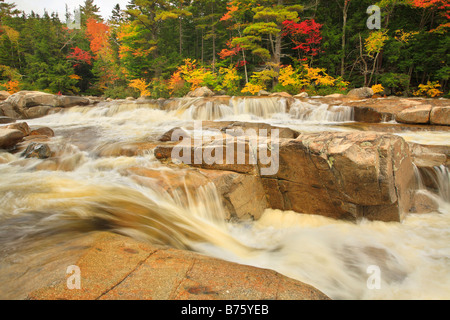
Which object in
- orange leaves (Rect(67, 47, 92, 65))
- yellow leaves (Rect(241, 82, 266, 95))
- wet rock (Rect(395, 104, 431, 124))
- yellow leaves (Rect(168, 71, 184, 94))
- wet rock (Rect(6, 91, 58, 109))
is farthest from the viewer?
orange leaves (Rect(67, 47, 92, 65))

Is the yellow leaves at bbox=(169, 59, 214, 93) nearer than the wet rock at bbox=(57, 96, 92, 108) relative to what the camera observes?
No

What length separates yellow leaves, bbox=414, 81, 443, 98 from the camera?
14070 mm

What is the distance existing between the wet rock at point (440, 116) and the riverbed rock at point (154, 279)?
9448 millimetres

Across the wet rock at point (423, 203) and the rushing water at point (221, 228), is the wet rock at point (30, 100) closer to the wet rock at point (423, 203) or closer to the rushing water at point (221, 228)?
the rushing water at point (221, 228)

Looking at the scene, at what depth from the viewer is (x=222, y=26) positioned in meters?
23.2

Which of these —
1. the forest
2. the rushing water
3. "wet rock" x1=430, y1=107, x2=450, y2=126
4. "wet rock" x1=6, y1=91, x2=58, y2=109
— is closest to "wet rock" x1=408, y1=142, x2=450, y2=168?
the rushing water

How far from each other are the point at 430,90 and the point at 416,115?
8.86m

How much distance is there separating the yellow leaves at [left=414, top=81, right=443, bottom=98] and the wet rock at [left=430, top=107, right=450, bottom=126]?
872 centimetres

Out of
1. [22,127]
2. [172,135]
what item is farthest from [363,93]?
[22,127]

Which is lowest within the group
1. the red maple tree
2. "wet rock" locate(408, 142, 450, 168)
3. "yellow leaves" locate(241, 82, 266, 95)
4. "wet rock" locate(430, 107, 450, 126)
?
"wet rock" locate(408, 142, 450, 168)

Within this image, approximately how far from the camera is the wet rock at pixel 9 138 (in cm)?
591

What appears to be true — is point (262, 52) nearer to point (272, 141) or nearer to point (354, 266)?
point (272, 141)

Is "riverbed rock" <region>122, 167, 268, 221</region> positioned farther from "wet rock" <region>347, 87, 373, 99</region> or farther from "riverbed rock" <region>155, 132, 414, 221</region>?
"wet rock" <region>347, 87, 373, 99</region>

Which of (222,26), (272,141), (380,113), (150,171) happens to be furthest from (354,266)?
(222,26)
